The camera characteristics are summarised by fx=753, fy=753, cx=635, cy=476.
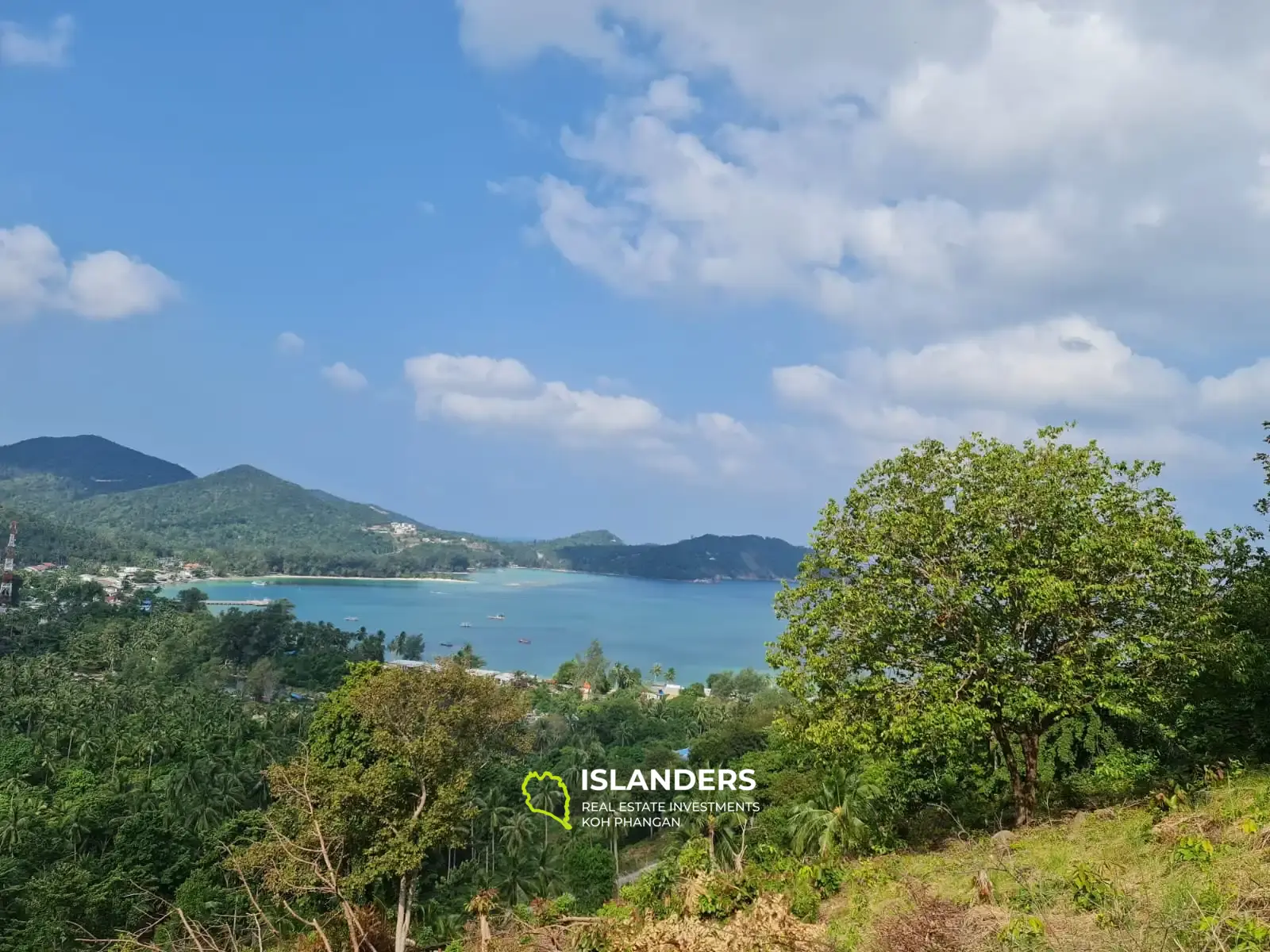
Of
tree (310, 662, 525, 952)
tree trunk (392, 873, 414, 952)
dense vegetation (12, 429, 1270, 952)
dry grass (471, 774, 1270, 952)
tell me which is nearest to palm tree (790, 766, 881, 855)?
dense vegetation (12, 429, 1270, 952)

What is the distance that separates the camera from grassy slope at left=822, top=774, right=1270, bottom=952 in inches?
193

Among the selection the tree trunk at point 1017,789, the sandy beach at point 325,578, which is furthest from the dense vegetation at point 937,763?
the sandy beach at point 325,578

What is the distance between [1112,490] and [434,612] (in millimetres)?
129923

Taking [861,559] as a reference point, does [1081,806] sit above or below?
below

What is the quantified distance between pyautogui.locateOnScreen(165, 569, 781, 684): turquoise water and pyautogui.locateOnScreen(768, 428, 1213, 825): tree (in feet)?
230

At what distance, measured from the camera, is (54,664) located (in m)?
51.2

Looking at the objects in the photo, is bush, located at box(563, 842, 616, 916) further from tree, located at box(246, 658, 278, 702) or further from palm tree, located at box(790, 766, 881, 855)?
tree, located at box(246, 658, 278, 702)

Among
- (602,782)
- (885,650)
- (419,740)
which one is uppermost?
(885,650)

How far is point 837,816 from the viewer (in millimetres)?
11758

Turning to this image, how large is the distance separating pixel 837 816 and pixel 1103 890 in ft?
21.1

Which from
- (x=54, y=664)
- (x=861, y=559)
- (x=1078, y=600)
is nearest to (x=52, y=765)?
(x=54, y=664)

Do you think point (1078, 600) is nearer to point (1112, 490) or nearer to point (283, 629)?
point (1112, 490)

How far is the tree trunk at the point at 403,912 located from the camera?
12.1 metres

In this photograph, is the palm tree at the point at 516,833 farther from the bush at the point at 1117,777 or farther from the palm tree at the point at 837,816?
the bush at the point at 1117,777
